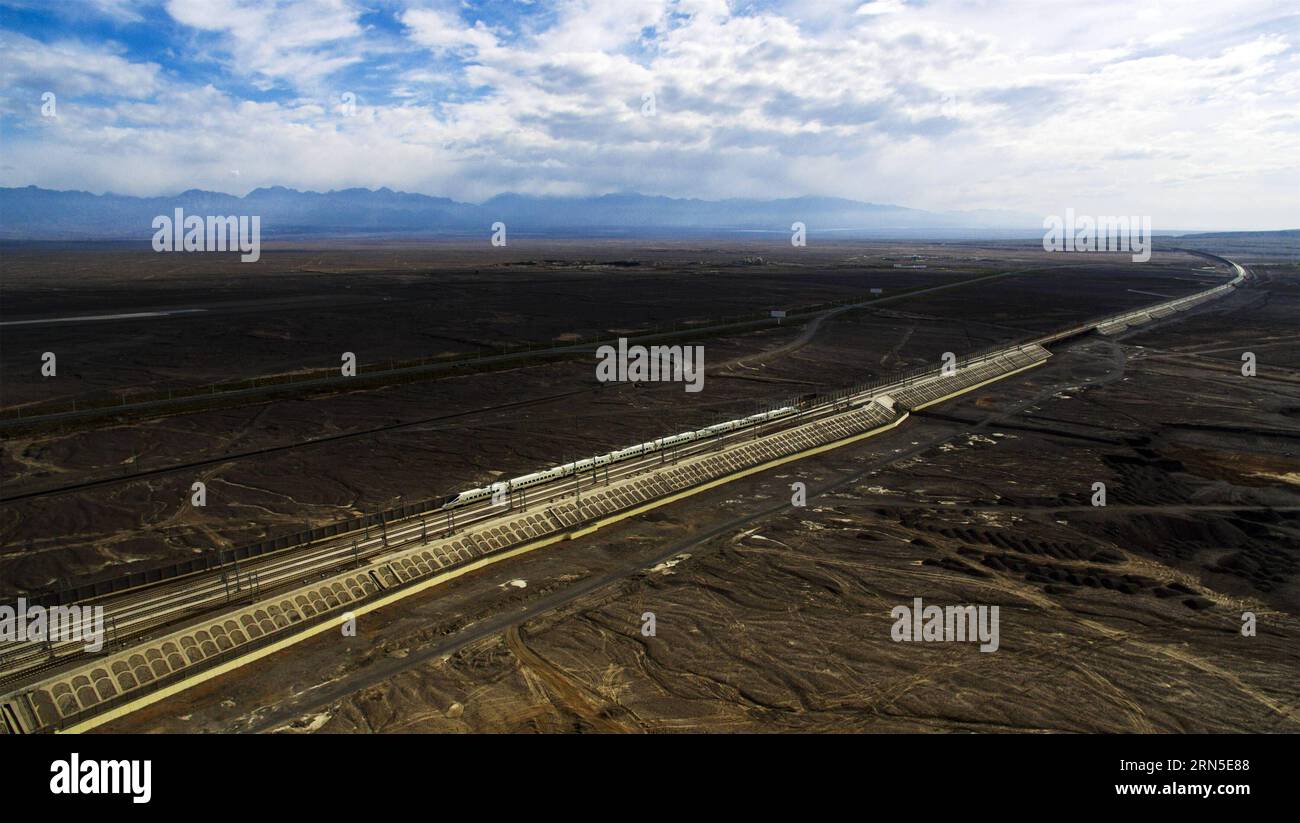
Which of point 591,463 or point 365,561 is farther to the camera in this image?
point 591,463

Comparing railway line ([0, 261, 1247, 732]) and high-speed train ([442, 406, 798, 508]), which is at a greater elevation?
high-speed train ([442, 406, 798, 508])

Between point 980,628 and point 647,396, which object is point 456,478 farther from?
point 980,628

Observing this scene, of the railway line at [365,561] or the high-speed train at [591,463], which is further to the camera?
the high-speed train at [591,463]

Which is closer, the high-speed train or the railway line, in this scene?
the railway line

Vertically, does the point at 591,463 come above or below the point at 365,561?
above
